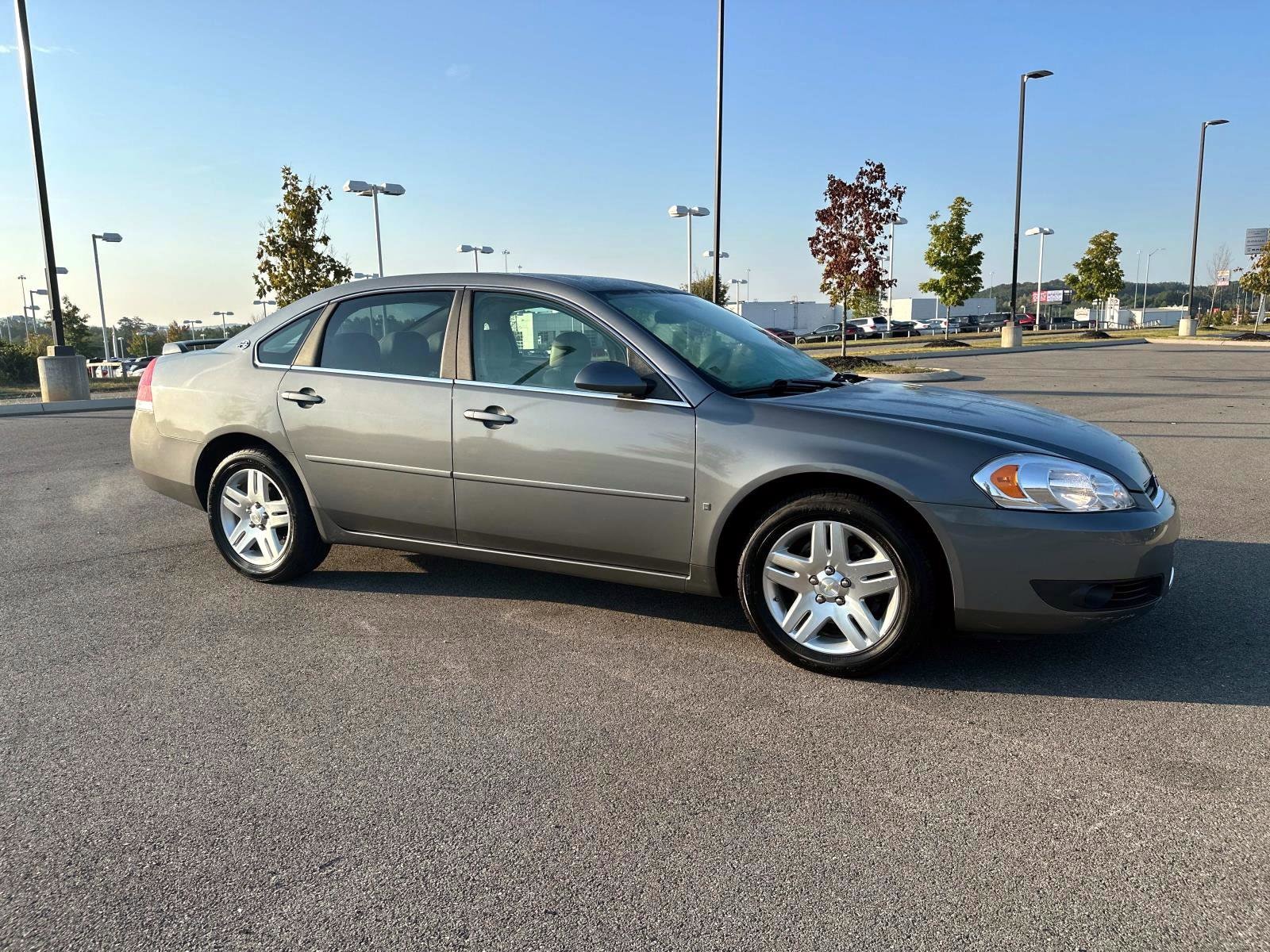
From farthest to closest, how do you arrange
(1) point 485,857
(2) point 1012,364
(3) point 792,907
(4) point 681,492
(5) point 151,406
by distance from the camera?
(2) point 1012,364
(5) point 151,406
(4) point 681,492
(1) point 485,857
(3) point 792,907

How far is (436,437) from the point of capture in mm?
4469

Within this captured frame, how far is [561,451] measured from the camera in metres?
4.15

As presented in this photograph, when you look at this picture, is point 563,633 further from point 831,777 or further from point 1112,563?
point 1112,563

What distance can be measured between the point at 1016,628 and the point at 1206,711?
683 millimetres

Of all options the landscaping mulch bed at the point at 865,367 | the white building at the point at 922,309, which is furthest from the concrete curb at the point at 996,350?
the white building at the point at 922,309

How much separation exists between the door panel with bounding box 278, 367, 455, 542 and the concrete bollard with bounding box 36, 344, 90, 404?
626 inches

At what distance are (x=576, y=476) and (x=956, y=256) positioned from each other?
42.4 m

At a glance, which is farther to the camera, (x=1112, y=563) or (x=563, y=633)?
(x=563, y=633)

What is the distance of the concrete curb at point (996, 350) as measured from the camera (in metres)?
27.9

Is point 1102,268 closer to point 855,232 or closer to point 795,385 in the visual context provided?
point 855,232

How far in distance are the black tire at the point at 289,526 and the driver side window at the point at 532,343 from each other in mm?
1276

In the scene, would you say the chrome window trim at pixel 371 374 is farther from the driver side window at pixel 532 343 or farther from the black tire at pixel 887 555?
the black tire at pixel 887 555

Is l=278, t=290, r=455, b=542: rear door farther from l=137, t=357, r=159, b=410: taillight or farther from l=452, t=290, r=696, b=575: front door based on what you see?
l=137, t=357, r=159, b=410: taillight

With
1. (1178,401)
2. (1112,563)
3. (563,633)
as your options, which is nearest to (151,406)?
(563,633)
